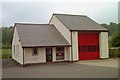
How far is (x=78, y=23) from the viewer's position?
2769cm

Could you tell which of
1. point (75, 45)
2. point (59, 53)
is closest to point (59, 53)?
point (59, 53)

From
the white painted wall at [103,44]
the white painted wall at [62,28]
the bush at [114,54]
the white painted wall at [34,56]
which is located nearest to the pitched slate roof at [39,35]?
the white painted wall at [62,28]

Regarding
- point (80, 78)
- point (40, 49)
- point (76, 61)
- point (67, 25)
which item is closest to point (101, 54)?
point (76, 61)

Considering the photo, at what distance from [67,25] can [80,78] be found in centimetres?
1334

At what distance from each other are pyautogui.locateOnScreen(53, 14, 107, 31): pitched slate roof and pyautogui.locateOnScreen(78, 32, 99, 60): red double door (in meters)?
0.80

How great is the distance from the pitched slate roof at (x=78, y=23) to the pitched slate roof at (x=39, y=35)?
1.65 metres

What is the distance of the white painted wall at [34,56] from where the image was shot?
22.7 meters

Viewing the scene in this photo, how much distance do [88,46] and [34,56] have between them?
7057 millimetres

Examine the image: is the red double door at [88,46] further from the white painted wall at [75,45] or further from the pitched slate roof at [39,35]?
the pitched slate roof at [39,35]

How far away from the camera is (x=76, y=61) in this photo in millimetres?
24703

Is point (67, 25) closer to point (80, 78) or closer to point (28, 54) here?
point (28, 54)

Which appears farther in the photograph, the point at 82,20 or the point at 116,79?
the point at 82,20

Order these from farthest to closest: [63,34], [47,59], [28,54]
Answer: [63,34] → [47,59] → [28,54]

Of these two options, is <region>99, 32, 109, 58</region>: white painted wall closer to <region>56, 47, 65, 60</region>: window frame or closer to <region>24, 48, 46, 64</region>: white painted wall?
<region>56, 47, 65, 60</region>: window frame
